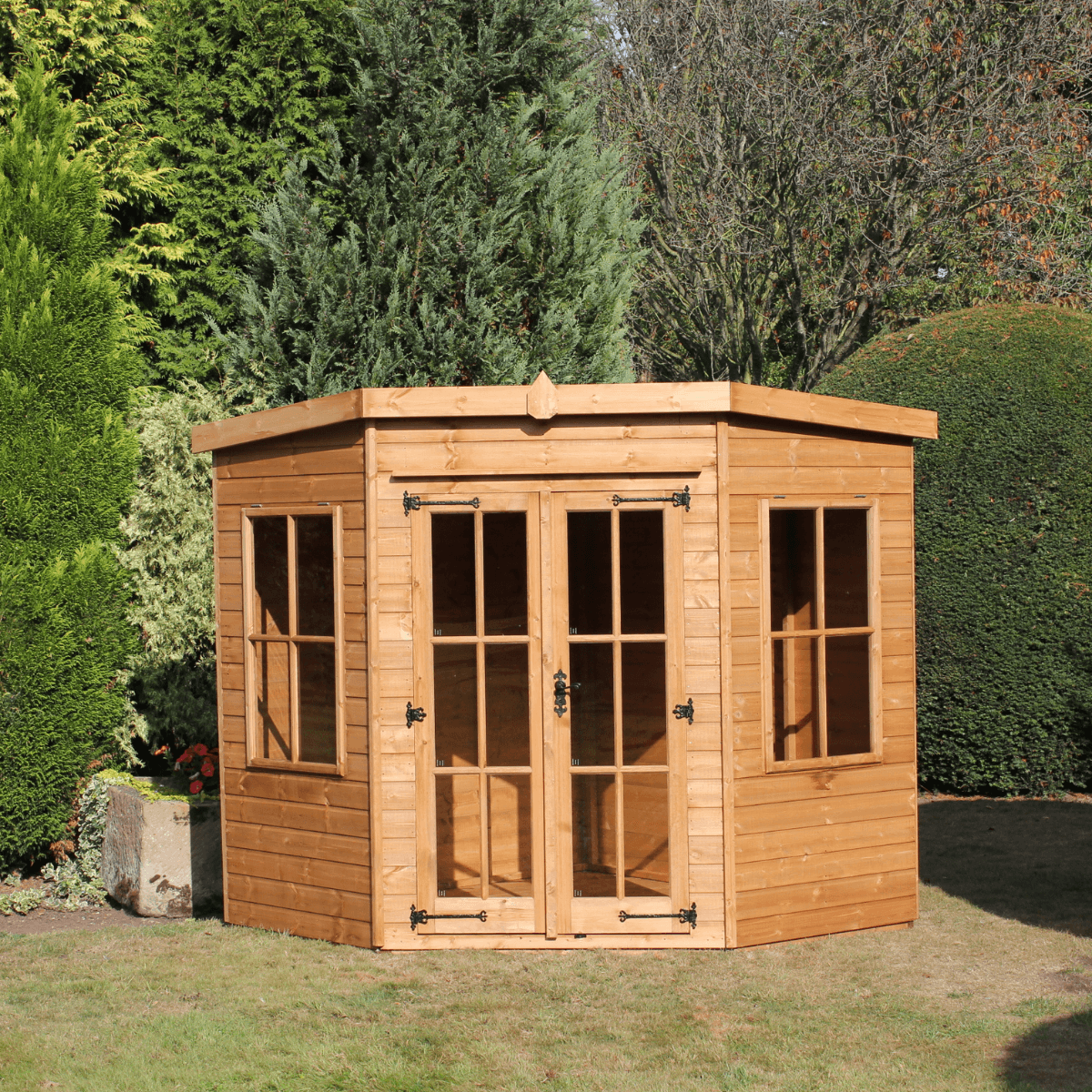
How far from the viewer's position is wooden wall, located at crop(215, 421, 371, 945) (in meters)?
5.44

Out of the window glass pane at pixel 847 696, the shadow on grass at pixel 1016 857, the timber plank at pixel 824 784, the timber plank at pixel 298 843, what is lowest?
the shadow on grass at pixel 1016 857

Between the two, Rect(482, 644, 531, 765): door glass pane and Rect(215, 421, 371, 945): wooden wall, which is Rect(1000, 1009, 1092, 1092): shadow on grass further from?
Rect(215, 421, 371, 945): wooden wall

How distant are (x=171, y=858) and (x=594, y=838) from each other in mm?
2559

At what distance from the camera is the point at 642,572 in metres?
5.36

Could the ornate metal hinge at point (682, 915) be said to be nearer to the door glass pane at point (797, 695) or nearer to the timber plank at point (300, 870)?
the door glass pane at point (797, 695)

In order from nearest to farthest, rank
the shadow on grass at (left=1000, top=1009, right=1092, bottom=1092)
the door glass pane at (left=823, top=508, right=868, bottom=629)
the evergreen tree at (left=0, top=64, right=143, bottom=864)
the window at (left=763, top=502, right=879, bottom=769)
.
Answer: the shadow on grass at (left=1000, top=1009, right=1092, bottom=1092), the window at (left=763, top=502, right=879, bottom=769), the door glass pane at (left=823, top=508, right=868, bottom=629), the evergreen tree at (left=0, top=64, right=143, bottom=864)

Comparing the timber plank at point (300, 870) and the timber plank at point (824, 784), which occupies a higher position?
the timber plank at point (824, 784)

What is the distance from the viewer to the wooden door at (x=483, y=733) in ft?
17.4

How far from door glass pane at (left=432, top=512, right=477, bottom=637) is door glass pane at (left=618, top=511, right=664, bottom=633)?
2.33 ft

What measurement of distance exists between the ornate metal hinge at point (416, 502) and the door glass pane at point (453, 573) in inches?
4.0

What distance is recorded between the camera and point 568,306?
10727 millimetres

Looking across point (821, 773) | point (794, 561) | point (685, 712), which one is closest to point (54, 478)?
point (685, 712)

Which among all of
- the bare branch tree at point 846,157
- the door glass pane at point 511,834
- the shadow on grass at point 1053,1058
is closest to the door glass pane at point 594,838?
the door glass pane at point 511,834

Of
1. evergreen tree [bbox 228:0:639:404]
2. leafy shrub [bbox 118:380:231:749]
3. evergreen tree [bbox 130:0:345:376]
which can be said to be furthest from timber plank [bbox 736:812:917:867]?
evergreen tree [bbox 130:0:345:376]
